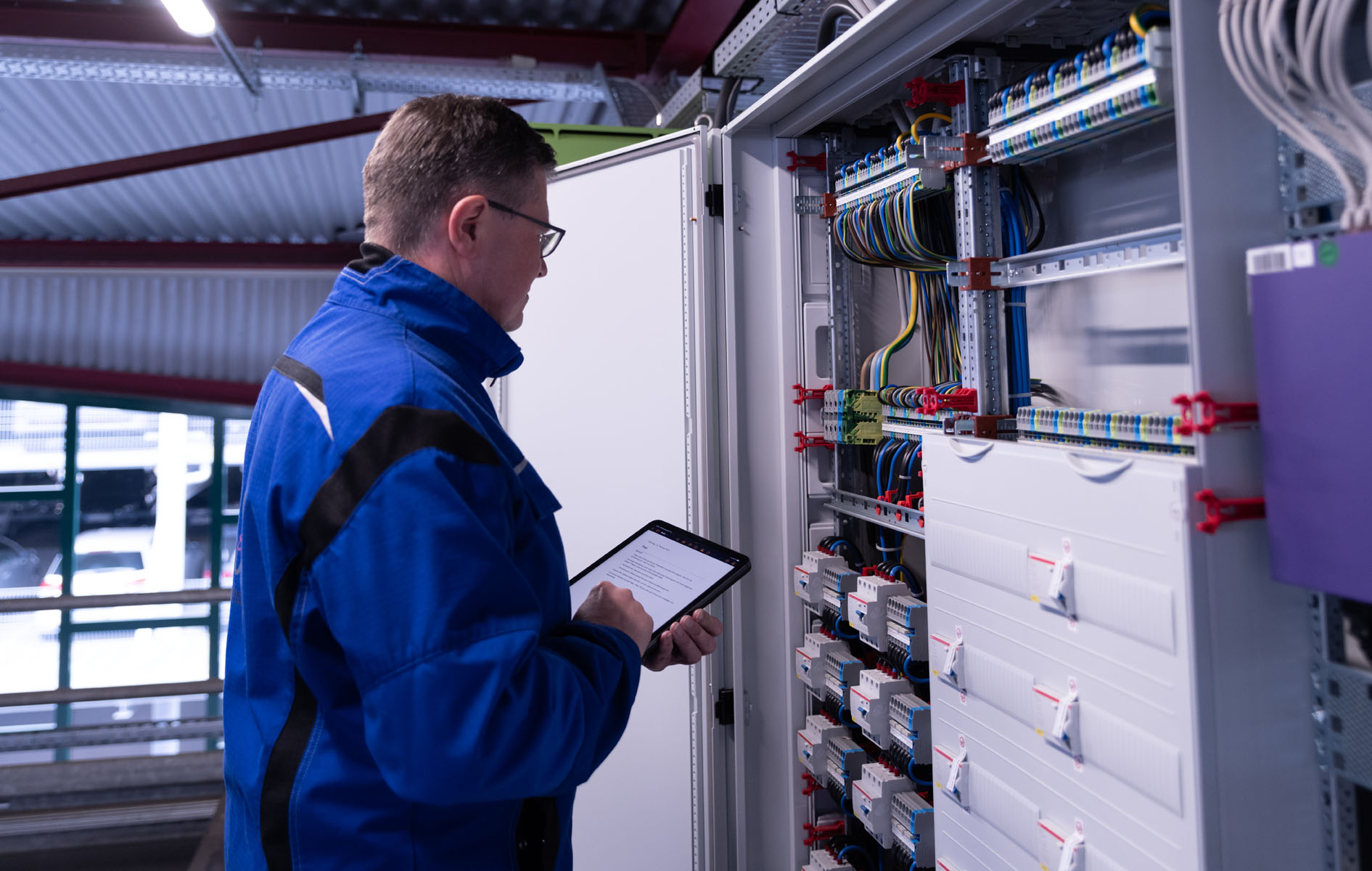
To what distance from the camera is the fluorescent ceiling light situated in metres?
2.50

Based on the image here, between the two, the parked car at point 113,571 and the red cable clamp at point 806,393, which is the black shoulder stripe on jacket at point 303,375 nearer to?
the red cable clamp at point 806,393

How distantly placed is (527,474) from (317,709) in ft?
1.11

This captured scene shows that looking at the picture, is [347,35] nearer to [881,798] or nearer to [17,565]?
[881,798]

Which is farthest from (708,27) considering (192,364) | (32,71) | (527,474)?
(192,364)

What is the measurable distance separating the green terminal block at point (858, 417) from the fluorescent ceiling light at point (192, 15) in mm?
2187

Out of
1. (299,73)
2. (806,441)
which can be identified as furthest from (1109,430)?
(299,73)

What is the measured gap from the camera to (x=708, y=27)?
10.3 feet

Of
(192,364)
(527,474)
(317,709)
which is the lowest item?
(317,709)

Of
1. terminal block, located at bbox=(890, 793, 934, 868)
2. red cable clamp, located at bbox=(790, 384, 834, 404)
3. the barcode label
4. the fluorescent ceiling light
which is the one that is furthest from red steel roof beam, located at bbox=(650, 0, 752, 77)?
terminal block, located at bbox=(890, 793, 934, 868)

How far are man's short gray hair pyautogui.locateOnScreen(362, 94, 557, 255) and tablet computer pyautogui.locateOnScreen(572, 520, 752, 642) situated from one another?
1.97 feet

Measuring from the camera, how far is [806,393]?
2.31 m

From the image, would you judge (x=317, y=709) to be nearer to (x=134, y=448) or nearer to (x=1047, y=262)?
(x=1047, y=262)

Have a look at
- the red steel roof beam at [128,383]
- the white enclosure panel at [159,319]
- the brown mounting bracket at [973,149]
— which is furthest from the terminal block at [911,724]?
the red steel roof beam at [128,383]

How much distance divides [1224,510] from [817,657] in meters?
1.30
